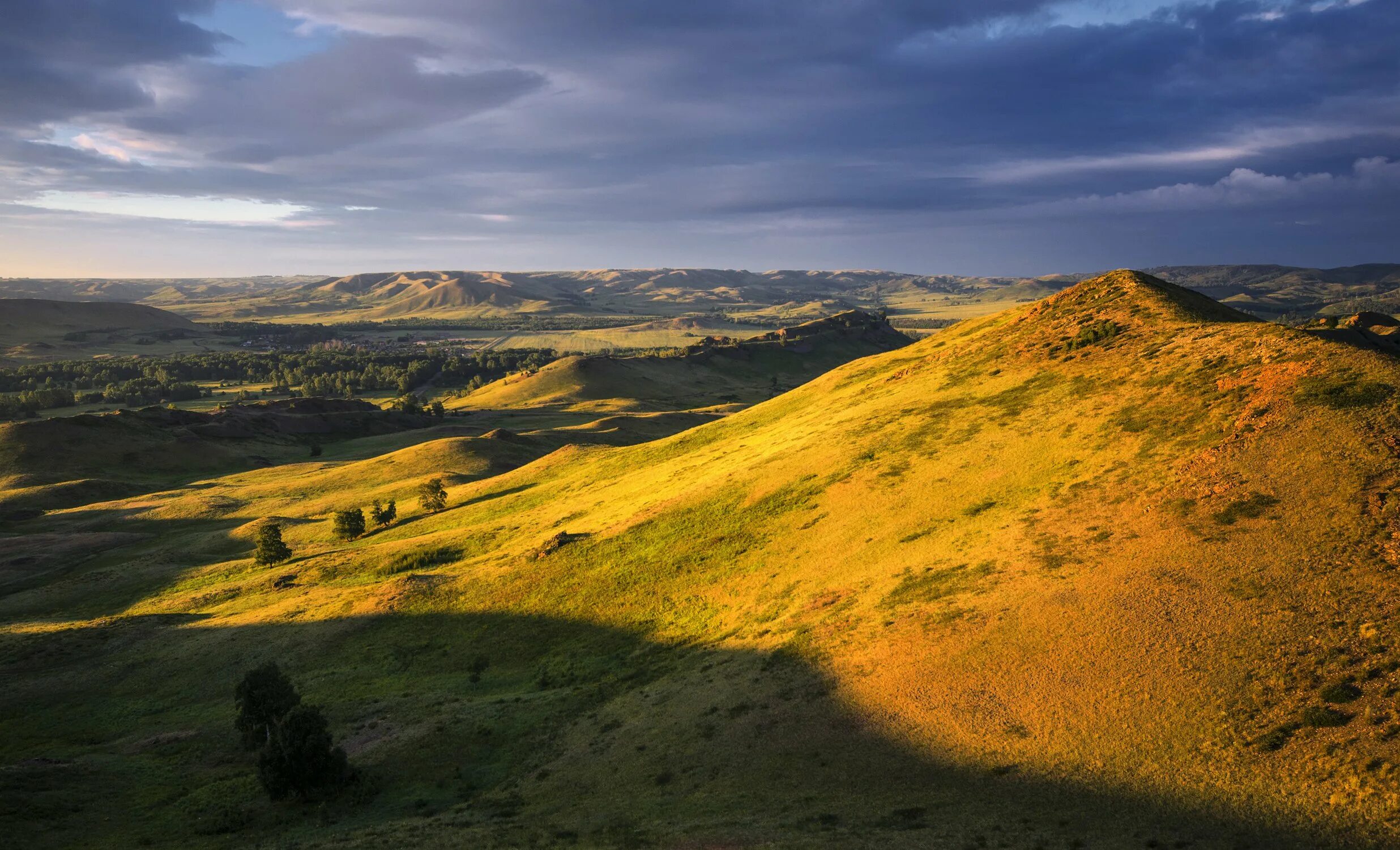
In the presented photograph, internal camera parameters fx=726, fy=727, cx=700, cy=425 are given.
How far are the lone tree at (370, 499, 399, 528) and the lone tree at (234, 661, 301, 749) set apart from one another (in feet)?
180

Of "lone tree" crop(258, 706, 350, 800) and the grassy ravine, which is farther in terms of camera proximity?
"lone tree" crop(258, 706, 350, 800)

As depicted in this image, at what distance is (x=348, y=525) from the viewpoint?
90188mm

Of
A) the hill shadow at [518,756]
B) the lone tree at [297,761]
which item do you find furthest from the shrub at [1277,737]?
the lone tree at [297,761]

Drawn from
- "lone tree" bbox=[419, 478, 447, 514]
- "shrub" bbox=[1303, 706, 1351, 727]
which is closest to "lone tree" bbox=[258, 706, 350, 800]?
"shrub" bbox=[1303, 706, 1351, 727]

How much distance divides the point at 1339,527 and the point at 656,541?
4336 centimetres

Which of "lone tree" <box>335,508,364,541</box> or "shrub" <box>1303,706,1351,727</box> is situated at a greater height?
"shrub" <box>1303,706,1351,727</box>

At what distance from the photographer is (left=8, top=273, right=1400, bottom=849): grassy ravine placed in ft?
91.4

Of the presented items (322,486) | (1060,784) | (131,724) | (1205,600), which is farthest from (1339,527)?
(322,486)

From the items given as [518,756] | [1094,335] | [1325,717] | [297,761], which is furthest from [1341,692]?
[1094,335]

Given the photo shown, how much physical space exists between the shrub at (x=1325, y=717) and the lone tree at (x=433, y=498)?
299 feet

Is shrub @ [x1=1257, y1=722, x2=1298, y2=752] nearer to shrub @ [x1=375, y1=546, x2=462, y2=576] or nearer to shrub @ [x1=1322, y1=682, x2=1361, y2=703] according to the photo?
shrub @ [x1=1322, y1=682, x2=1361, y2=703]

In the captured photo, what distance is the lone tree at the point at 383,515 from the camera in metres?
94.8

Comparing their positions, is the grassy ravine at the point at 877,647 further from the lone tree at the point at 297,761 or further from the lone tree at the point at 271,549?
the lone tree at the point at 271,549

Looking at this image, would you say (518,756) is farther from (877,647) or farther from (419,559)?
(419,559)
